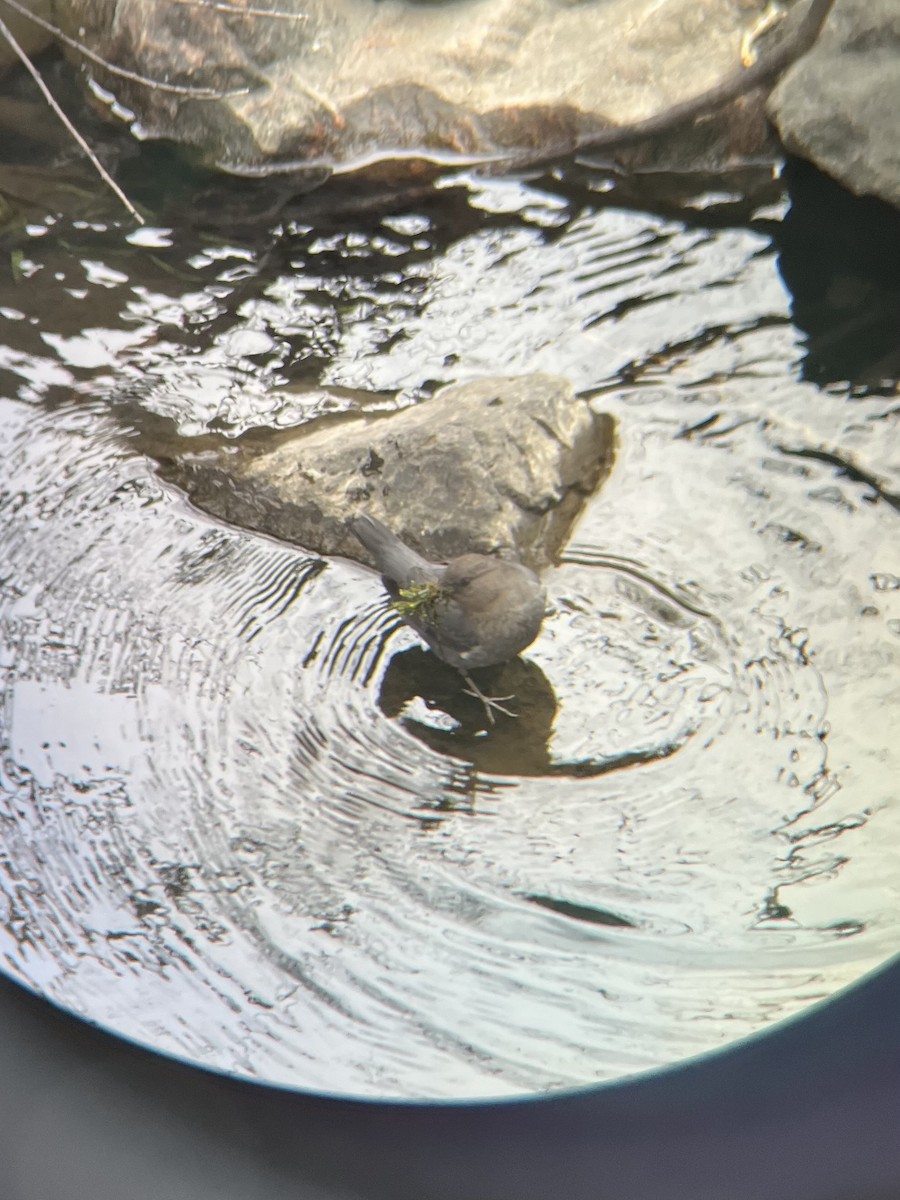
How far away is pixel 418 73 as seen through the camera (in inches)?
206

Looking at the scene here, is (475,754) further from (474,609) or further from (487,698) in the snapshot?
(474,609)

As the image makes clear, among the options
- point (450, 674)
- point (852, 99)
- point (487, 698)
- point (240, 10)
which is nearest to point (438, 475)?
point (450, 674)

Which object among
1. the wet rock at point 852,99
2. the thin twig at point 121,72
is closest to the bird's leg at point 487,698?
the thin twig at point 121,72

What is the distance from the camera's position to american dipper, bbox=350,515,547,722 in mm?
2828

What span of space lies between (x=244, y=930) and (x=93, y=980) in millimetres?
409

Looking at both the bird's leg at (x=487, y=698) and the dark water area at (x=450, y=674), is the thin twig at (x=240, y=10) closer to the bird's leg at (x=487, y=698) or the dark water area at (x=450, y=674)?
the dark water area at (x=450, y=674)

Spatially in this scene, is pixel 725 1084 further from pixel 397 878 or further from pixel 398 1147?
pixel 397 878

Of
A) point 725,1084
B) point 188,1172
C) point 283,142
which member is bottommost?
point 188,1172

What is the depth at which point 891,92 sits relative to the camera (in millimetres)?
4453

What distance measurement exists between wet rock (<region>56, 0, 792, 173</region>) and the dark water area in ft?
1.14

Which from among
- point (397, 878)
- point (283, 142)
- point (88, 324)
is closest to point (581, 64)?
point (283, 142)

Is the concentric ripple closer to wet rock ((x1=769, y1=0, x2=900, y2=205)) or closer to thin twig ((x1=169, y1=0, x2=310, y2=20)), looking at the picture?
wet rock ((x1=769, y1=0, x2=900, y2=205))

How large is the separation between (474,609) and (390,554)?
36cm

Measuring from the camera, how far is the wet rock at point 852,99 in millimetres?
4465
